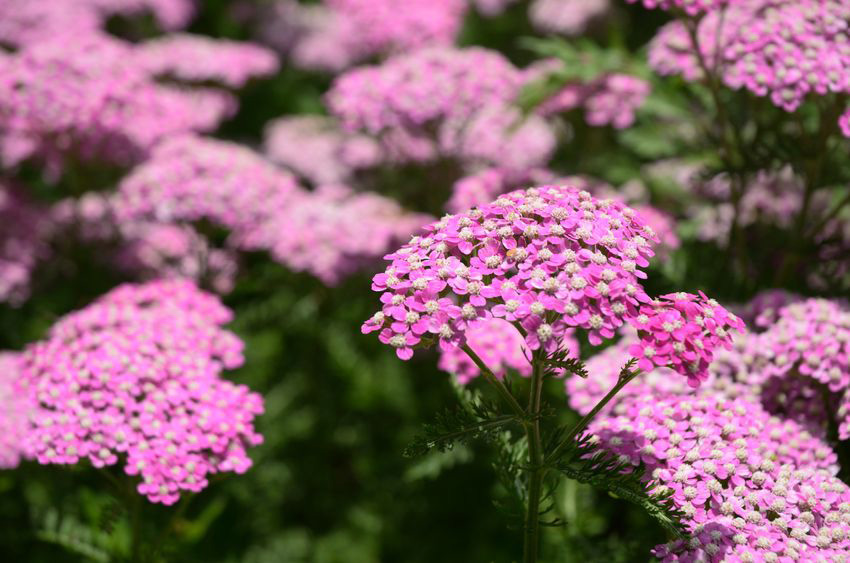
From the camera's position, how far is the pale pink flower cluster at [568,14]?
567 centimetres

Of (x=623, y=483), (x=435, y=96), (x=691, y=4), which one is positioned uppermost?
(x=435, y=96)

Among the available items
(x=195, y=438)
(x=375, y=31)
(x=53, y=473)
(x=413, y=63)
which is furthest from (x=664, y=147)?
(x=53, y=473)

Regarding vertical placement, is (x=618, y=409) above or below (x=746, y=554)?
above

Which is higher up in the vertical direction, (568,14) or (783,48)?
(568,14)

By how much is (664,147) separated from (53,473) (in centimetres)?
316

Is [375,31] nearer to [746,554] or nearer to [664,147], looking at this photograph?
[664,147]

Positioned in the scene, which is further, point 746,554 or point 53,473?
point 53,473

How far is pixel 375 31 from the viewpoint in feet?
16.3

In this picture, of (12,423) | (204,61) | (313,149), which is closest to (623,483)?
(12,423)

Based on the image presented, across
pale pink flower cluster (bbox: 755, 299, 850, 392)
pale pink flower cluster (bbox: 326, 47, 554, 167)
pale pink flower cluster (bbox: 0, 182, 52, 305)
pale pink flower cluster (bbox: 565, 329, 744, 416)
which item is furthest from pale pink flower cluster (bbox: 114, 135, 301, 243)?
pale pink flower cluster (bbox: 755, 299, 850, 392)

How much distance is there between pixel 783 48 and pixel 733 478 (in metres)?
1.45

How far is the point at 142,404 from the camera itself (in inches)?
96.3

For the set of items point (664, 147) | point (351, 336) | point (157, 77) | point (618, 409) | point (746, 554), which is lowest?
point (746, 554)

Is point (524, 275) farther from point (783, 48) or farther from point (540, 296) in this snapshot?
point (783, 48)
